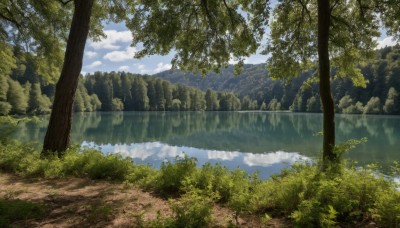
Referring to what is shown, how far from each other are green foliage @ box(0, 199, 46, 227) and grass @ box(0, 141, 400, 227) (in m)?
0.10

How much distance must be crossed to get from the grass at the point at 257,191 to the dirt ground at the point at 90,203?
211 mm

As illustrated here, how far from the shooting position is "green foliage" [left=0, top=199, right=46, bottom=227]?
446cm

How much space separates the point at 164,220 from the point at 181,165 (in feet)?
9.96

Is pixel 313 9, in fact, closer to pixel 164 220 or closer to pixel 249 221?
pixel 249 221

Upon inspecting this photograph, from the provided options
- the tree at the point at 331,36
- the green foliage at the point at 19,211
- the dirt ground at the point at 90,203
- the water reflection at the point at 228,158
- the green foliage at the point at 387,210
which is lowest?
the water reflection at the point at 228,158

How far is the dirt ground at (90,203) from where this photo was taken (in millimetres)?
4598

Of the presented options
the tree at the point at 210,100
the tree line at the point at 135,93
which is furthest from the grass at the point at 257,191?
the tree at the point at 210,100

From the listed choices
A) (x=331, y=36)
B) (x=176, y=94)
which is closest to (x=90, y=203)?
(x=331, y=36)

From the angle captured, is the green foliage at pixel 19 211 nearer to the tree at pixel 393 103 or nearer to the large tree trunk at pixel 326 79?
the large tree trunk at pixel 326 79

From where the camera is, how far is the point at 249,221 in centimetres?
479

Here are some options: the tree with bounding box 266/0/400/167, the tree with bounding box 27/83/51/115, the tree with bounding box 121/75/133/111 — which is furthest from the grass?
the tree with bounding box 121/75/133/111

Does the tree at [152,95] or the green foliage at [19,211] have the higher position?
the tree at [152,95]

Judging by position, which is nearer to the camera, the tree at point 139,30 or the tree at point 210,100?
the tree at point 139,30

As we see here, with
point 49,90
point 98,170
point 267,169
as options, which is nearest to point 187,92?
point 49,90
